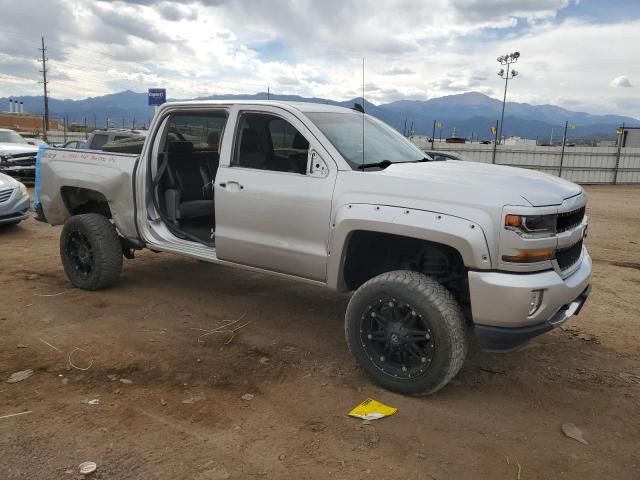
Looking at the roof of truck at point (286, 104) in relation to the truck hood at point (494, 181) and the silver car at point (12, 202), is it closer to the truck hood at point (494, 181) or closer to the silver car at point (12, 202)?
the truck hood at point (494, 181)

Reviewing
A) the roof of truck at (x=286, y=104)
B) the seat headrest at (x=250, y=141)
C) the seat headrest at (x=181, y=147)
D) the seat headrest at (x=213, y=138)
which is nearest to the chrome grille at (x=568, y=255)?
the roof of truck at (x=286, y=104)

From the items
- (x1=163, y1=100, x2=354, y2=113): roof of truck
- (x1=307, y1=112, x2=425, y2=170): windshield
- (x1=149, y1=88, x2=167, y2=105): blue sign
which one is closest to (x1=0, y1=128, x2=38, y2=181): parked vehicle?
(x1=149, y1=88, x2=167, y2=105): blue sign

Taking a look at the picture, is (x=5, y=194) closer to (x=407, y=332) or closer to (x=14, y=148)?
(x=407, y=332)

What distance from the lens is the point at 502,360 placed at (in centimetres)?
427

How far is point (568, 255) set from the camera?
11.7ft

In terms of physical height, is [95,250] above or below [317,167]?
below

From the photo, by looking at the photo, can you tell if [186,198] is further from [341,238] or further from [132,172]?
[341,238]

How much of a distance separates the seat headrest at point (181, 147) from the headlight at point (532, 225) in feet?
11.7

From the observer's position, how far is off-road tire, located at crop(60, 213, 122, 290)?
540cm

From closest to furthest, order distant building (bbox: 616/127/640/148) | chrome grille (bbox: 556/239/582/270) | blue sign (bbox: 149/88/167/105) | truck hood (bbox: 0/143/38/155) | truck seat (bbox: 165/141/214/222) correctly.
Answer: chrome grille (bbox: 556/239/582/270) < truck seat (bbox: 165/141/214/222) < blue sign (bbox: 149/88/167/105) < truck hood (bbox: 0/143/38/155) < distant building (bbox: 616/127/640/148)

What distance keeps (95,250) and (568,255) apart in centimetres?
434

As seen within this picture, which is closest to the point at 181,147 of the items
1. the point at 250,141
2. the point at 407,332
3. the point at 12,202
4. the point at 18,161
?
the point at 250,141

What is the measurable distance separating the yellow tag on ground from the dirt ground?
0.20 ft

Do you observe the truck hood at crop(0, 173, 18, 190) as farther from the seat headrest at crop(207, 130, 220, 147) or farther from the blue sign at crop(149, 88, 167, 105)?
the blue sign at crop(149, 88, 167, 105)
